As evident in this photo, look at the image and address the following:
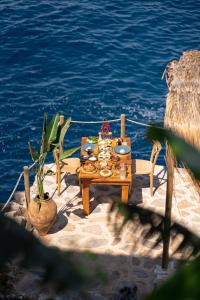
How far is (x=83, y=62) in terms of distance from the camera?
66.4ft

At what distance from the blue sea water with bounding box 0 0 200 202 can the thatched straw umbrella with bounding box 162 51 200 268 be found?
6972 mm

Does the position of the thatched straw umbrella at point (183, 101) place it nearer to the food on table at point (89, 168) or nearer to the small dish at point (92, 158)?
the food on table at point (89, 168)

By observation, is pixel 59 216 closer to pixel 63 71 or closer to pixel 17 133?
pixel 17 133

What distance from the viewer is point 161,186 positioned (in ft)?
39.0

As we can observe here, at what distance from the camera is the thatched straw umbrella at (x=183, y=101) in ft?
22.1

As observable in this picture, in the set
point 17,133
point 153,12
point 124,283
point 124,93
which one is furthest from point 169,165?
point 153,12

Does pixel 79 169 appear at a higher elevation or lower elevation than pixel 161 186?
higher

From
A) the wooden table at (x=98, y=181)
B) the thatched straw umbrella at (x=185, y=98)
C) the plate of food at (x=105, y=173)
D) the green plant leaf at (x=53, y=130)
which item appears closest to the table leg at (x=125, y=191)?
the wooden table at (x=98, y=181)

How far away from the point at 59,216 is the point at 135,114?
721 cm

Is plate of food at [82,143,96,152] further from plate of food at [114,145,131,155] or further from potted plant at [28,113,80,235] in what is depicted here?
potted plant at [28,113,80,235]

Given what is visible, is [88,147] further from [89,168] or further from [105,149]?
[89,168]

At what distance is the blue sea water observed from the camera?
54.7ft

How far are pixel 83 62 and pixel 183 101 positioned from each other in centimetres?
1345

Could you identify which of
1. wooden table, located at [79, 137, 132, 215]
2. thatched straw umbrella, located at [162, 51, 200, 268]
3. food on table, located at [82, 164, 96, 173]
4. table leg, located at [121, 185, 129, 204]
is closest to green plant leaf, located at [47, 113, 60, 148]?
wooden table, located at [79, 137, 132, 215]
